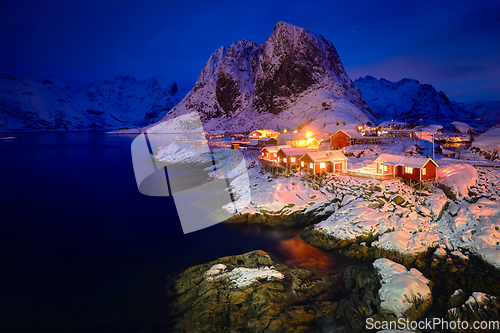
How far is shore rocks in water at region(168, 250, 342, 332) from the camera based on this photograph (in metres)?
13.4

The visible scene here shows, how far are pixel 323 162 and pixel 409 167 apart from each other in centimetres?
1053

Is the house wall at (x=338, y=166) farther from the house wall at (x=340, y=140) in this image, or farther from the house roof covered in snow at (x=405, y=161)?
the house wall at (x=340, y=140)

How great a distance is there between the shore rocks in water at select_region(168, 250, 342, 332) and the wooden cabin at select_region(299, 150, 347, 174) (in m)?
20.1

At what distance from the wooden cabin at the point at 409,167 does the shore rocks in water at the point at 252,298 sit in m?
18.8

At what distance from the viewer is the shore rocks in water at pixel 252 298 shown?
13.4m

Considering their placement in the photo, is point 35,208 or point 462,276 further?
point 35,208

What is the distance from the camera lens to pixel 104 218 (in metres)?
32.2

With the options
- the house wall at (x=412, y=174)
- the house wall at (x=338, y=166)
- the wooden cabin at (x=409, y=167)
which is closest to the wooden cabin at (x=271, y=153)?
the house wall at (x=338, y=166)

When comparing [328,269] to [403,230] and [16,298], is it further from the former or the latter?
[16,298]

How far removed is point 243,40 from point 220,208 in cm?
19093

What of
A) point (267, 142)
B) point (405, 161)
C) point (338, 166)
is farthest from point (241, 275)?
point (267, 142)

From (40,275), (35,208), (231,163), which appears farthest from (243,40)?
(40,275)

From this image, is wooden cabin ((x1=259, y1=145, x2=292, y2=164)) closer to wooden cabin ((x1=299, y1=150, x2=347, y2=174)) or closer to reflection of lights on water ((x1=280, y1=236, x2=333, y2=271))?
wooden cabin ((x1=299, y1=150, x2=347, y2=174))

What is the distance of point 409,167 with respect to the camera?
2945 centimetres
